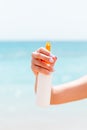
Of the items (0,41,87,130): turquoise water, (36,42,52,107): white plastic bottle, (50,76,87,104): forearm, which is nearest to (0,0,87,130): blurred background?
(0,41,87,130): turquoise water

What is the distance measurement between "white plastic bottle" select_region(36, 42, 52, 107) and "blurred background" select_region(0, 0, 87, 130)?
337 cm

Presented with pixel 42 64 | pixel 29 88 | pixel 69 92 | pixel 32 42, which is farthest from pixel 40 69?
pixel 32 42

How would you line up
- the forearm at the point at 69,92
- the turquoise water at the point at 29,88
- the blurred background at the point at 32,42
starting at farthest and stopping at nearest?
the blurred background at the point at 32,42, the turquoise water at the point at 29,88, the forearm at the point at 69,92

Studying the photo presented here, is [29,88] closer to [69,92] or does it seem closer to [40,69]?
[69,92]

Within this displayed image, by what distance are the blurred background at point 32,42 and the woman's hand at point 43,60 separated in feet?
11.2

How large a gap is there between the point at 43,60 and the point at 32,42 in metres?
5.25

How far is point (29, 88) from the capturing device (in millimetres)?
5059

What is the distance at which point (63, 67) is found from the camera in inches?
235

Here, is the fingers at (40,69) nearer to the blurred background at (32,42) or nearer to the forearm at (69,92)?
the forearm at (69,92)

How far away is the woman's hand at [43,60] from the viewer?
1.15 meters

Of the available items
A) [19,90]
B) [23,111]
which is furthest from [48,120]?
[19,90]

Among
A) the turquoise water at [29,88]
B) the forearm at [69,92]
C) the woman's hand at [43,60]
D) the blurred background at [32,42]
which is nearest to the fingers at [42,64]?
the woman's hand at [43,60]

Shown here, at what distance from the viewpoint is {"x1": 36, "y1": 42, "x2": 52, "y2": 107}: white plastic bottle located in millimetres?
1162

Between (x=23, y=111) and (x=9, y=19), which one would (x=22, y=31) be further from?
(x=23, y=111)
